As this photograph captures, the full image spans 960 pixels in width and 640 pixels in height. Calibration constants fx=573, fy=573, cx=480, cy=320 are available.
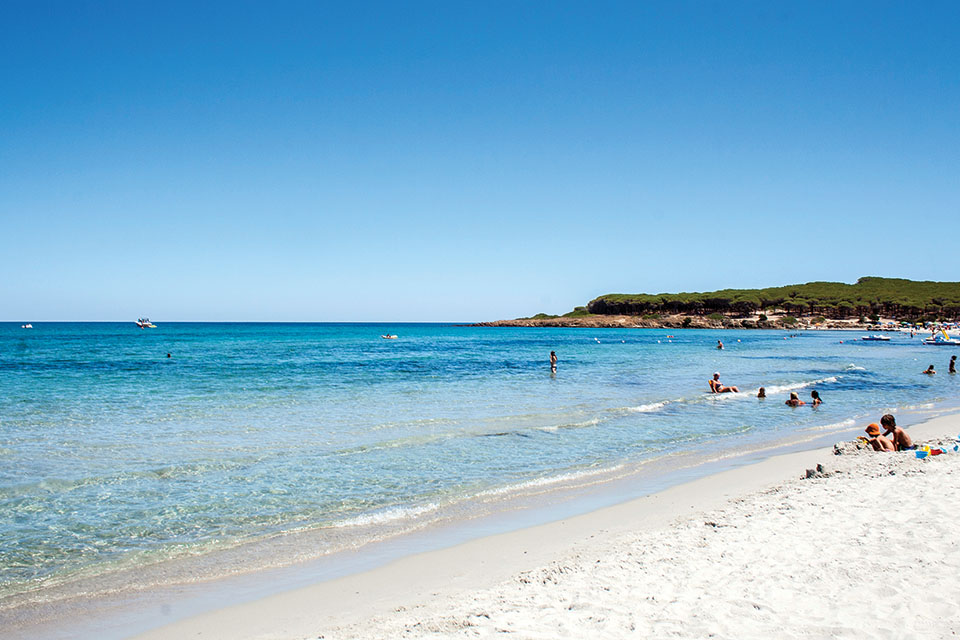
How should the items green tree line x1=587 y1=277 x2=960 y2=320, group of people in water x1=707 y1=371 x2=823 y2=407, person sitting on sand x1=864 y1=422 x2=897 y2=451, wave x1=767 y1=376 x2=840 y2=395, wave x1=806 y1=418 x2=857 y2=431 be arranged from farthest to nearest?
green tree line x1=587 y1=277 x2=960 y2=320
wave x1=767 y1=376 x2=840 y2=395
group of people in water x1=707 y1=371 x2=823 y2=407
wave x1=806 y1=418 x2=857 y2=431
person sitting on sand x1=864 y1=422 x2=897 y2=451

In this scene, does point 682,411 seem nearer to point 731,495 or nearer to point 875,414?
point 875,414

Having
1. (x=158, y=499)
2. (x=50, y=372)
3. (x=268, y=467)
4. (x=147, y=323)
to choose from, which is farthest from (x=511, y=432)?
(x=147, y=323)

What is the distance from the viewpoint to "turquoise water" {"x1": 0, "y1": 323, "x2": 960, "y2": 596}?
8234 millimetres

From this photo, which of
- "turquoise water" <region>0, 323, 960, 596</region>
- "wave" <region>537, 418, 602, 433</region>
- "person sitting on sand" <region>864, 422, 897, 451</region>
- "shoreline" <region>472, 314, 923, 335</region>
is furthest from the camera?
"shoreline" <region>472, 314, 923, 335</region>

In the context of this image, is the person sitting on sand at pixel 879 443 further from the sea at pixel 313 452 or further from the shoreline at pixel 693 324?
the shoreline at pixel 693 324

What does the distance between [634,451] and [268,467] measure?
820 cm

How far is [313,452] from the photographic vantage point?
42.6 feet

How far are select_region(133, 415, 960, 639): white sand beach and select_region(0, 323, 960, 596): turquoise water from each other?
1.81 metres

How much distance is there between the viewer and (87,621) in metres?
5.63

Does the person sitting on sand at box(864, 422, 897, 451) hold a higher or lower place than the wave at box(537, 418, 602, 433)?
higher

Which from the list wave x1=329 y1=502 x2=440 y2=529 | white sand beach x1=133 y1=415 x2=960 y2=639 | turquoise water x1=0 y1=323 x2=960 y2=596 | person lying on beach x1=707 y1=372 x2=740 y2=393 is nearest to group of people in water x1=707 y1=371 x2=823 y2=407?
person lying on beach x1=707 y1=372 x2=740 y2=393

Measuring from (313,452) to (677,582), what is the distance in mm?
9254

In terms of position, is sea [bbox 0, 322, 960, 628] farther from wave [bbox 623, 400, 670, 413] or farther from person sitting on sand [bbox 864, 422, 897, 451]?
person sitting on sand [bbox 864, 422, 897, 451]

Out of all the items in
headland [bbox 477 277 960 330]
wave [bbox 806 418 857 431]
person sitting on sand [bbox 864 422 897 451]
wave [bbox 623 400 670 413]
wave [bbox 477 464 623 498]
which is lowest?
wave [bbox 806 418 857 431]
